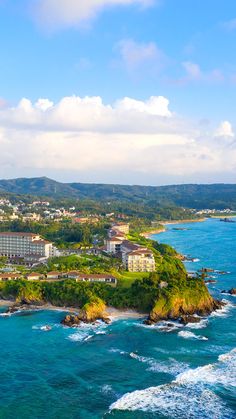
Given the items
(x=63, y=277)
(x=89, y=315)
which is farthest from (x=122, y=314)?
(x=63, y=277)

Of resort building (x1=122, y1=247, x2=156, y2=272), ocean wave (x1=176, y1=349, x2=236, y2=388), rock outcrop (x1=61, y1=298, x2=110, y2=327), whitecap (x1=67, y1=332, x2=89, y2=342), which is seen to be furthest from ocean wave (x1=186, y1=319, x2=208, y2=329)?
resort building (x1=122, y1=247, x2=156, y2=272)

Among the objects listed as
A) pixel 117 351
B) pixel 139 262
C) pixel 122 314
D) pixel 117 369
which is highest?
pixel 139 262

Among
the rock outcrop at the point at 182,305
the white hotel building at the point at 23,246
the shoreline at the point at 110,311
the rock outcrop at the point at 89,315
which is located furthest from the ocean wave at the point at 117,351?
the white hotel building at the point at 23,246

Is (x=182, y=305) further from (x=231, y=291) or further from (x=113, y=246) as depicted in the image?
(x=113, y=246)

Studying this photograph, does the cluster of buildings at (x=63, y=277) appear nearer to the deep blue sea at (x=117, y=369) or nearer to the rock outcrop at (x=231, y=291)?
the deep blue sea at (x=117, y=369)

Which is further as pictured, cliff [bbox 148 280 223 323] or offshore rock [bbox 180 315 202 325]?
cliff [bbox 148 280 223 323]

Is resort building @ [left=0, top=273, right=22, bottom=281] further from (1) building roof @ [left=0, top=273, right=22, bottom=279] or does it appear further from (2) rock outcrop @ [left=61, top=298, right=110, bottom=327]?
(2) rock outcrop @ [left=61, top=298, right=110, bottom=327]
